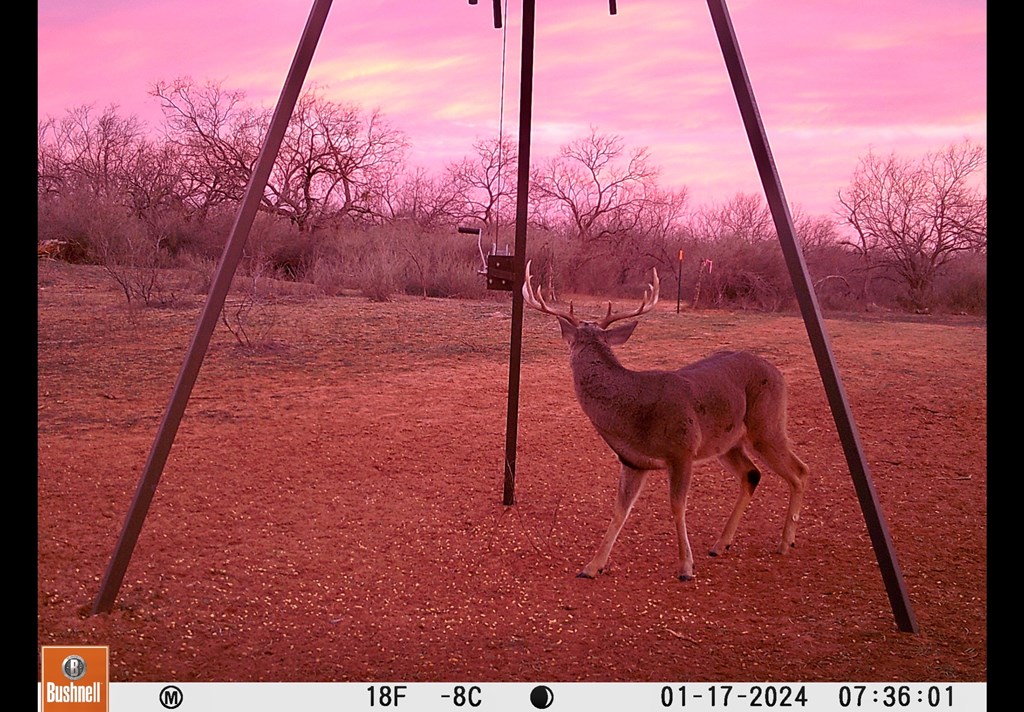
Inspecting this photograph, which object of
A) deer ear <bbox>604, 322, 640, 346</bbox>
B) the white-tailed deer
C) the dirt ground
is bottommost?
the dirt ground

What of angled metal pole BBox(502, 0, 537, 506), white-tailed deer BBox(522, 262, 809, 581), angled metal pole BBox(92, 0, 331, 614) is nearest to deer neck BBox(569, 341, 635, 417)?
white-tailed deer BBox(522, 262, 809, 581)

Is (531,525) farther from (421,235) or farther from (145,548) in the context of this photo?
(421,235)

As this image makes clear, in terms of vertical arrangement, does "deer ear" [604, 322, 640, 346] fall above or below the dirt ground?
above

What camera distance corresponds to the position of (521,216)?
13.4 feet

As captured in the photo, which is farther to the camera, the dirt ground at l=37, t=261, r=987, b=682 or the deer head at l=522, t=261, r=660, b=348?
the deer head at l=522, t=261, r=660, b=348

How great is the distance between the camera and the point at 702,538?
399 cm

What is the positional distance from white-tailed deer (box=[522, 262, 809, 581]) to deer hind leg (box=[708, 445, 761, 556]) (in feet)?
0.60

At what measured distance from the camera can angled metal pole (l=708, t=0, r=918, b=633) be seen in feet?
9.73

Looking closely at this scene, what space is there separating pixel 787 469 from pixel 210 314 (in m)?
2.31

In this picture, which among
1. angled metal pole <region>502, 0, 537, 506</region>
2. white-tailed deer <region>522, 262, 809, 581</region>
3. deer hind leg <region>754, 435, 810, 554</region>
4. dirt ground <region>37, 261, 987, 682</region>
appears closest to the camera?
dirt ground <region>37, 261, 987, 682</region>

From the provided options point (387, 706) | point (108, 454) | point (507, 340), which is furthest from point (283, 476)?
point (507, 340)

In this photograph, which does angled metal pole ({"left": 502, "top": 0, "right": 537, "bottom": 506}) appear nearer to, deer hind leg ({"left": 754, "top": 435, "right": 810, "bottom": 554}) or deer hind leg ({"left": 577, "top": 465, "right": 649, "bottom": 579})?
deer hind leg ({"left": 577, "top": 465, "right": 649, "bottom": 579})

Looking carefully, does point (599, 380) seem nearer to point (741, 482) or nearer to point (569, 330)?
point (569, 330)
